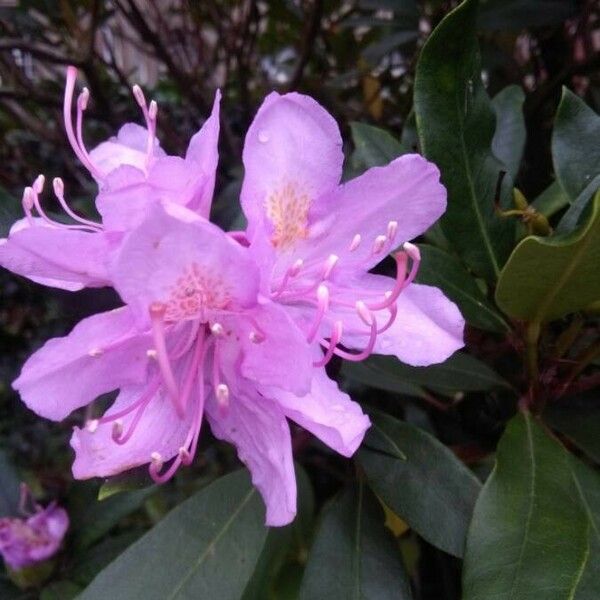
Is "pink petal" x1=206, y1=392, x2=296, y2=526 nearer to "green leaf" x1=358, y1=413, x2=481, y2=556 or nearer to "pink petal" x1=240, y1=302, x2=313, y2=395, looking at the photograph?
"pink petal" x1=240, y1=302, x2=313, y2=395

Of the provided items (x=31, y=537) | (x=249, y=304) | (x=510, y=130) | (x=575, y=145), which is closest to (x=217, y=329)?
(x=249, y=304)

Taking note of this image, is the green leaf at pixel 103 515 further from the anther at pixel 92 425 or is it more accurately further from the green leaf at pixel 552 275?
→ the green leaf at pixel 552 275

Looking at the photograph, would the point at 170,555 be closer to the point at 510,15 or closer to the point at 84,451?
the point at 84,451

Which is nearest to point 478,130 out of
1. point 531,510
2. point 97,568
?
point 531,510

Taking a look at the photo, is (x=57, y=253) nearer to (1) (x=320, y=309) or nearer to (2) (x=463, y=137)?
(1) (x=320, y=309)

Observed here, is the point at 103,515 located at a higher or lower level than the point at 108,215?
lower

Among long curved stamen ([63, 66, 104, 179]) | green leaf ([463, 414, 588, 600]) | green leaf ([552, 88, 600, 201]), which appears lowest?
green leaf ([463, 414, 588, 600])

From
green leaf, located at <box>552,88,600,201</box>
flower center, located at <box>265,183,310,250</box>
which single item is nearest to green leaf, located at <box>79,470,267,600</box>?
flower center, located at <box>265,183,310,250</box>
